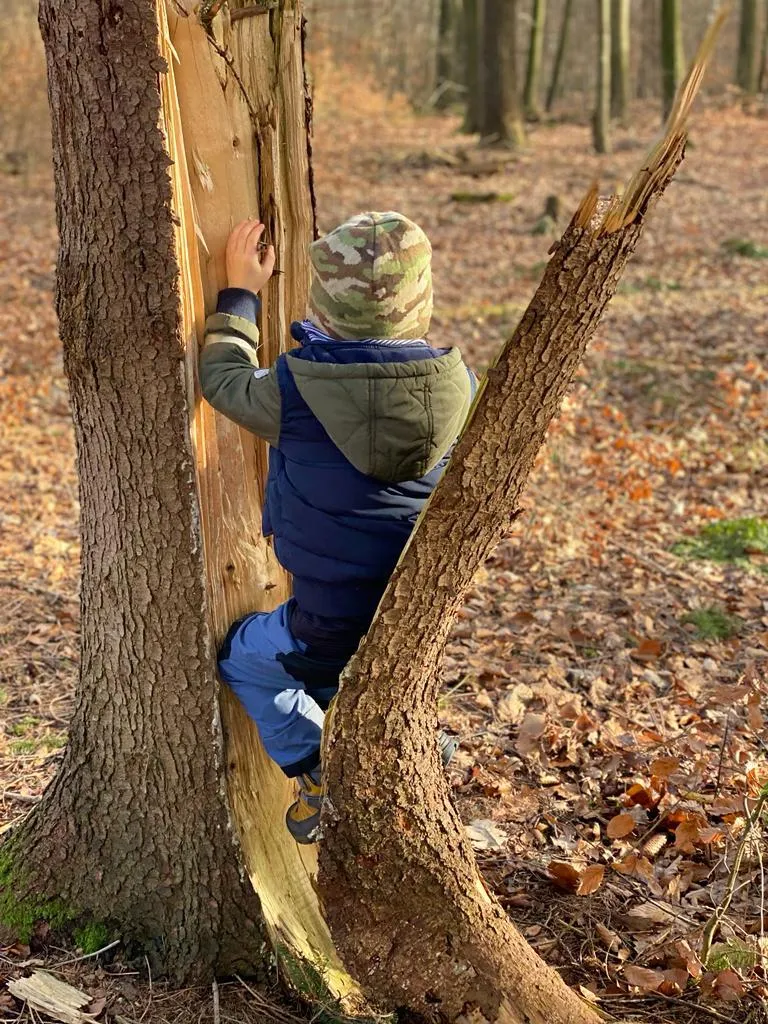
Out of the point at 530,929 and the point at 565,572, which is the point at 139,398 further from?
the point at 565,572

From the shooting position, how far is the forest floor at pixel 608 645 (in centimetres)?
307

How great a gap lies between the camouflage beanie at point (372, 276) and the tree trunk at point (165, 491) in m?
0.42

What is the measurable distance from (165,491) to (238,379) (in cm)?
39

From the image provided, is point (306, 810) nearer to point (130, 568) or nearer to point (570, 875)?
point (130, 568)

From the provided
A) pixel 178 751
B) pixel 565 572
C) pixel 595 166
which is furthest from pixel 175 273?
pixel 595 166

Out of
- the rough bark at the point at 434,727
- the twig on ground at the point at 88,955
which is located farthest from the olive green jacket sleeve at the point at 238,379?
the twig on ground at the point at 88,955

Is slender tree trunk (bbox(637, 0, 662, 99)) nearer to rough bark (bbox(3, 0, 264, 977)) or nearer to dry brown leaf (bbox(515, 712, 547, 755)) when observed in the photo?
dry brown leaf (bbox(515, 712, 547, 755))

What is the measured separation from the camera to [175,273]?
248 centimetres

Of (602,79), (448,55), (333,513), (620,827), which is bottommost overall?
(620,827)

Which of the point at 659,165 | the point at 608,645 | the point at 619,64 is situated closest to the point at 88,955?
the point at 659,165

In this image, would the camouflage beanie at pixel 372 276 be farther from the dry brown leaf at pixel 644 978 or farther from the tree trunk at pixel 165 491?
the dry brown leaf at pixel 644 978

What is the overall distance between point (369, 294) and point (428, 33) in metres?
30.7

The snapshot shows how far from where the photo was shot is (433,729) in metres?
2.65

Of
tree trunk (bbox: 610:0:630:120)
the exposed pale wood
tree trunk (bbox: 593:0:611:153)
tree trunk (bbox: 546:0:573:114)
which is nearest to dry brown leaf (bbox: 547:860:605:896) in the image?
the exposed pale wood
